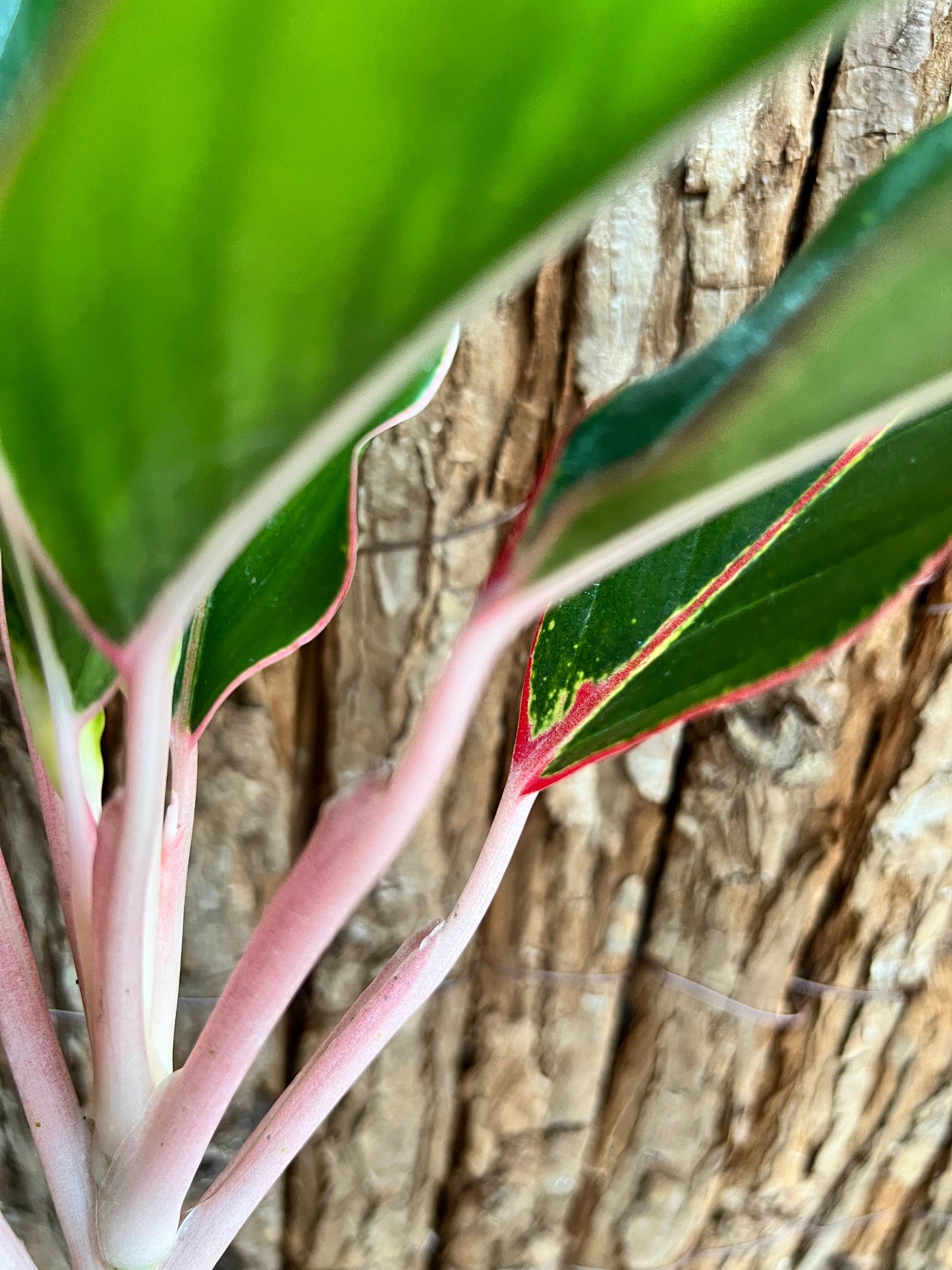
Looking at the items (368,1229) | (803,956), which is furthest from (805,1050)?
(368,1229)

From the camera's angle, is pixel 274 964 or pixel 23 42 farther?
pixel 274 964

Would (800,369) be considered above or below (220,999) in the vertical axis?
above

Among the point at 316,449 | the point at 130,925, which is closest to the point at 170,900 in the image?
the point at 130,925

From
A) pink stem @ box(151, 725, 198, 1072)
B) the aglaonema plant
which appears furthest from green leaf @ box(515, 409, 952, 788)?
pink stem @ box(151, 725, 198, 1072)

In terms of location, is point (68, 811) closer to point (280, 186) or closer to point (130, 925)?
point (130, 925)

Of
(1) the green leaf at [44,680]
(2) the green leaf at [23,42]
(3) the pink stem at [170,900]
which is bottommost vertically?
(3) the pink stem at [170,900]

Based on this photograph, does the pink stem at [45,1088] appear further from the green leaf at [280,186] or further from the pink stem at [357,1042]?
the green leaf at [280,186]

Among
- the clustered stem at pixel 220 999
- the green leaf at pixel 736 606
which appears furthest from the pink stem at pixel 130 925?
the green leaf at pixel 736 606
